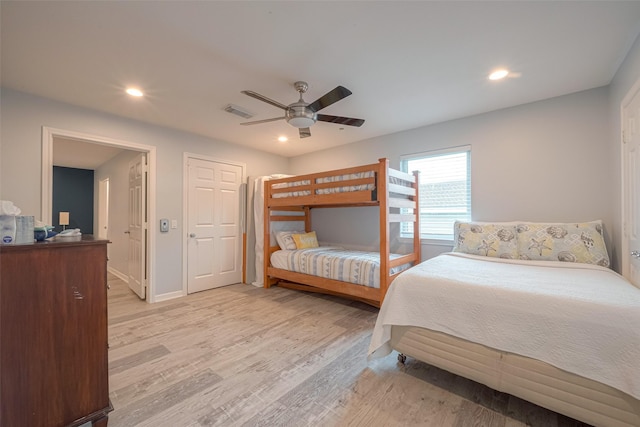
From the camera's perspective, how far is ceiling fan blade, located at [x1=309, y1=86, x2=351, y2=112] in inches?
78.2

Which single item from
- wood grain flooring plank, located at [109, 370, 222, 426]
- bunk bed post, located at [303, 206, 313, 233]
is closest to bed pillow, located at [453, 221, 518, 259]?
bunk bed post, located at [303, 206, 313, 233]

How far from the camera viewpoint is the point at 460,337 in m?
1.63

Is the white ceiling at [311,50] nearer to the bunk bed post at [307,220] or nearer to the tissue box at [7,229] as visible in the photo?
the tissue box at [7,229]

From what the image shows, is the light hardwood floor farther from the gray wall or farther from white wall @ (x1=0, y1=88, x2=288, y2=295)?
the gray wall

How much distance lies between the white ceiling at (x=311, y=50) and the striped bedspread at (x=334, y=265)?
6.03 feet

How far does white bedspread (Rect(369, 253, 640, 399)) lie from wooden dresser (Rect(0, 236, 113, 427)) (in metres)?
1.72

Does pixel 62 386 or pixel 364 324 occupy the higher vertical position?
pixel 62 386

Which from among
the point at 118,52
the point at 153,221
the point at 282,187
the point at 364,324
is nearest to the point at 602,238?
the point at 364,324

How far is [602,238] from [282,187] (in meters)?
3.65

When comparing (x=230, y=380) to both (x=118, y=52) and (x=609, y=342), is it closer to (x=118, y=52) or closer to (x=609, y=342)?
(x=609, y=342)

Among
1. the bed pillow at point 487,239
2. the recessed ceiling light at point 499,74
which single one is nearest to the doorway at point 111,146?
the bed pillow at point 487,239

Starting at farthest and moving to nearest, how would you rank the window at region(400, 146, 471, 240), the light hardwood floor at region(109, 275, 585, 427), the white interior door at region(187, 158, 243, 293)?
the white interior door at region(187, 158, 243, 293) → the window at region(400, 146, 471, 240) → the light hardwood floor at region(109, 275, 585, 427)

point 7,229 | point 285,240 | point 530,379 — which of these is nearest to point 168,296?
point 285,240

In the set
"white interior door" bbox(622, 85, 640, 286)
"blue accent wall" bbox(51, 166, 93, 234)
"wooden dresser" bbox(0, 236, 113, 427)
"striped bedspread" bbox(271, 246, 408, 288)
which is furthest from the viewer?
"blue accent wall" bbox(51, 166, 93, 234)
